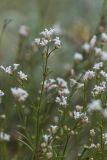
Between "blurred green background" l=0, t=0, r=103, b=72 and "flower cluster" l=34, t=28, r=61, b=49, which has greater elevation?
"blurred green background" l=0, t=0, r=103, b=72

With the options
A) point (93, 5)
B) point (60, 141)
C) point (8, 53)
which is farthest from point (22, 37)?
point (93, 5)

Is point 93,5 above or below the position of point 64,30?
above

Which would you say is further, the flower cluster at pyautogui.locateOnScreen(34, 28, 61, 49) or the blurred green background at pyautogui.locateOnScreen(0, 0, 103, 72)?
the blurred green background at pyautogui.locateOnScreen(0, 0, 103, 72)

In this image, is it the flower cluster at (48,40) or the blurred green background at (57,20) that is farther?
the blurred green background at (57,20)

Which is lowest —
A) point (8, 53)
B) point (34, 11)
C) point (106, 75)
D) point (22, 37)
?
point (106, 75)

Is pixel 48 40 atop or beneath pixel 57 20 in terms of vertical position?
→ beneath

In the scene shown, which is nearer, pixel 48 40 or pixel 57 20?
pixel 48 40

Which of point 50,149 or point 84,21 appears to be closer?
point 50,149

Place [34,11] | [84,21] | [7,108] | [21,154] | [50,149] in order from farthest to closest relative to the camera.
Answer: [34,11]
[84,21]
[7,108]
[21,154]
[50,149]

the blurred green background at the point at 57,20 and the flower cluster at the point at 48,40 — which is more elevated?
the blurred green background at the point at 57,20

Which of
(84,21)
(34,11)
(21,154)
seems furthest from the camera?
(34,11)

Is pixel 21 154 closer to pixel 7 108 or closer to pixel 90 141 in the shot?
pixel 7 108
